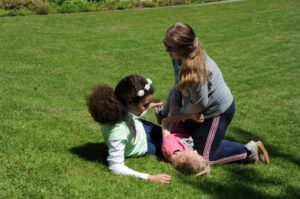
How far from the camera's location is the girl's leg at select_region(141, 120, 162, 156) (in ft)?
18.7

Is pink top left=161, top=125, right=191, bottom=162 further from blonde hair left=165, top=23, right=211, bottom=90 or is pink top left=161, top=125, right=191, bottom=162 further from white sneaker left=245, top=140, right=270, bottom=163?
white sneaker left=245, top=140, right=270, bottom=163

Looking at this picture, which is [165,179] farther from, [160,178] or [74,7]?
[74,7]

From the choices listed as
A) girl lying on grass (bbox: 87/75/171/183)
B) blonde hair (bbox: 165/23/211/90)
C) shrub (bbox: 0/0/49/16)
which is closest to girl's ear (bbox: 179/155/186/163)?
girl lying on grass (bbox: 87/75/171/183)

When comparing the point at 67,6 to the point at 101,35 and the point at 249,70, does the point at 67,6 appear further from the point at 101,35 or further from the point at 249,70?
the point at 249,70

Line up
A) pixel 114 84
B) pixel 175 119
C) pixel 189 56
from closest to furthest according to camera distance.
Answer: pixel 189 56 < pixel 175 119 < pixel 114 84

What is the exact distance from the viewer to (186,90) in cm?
517

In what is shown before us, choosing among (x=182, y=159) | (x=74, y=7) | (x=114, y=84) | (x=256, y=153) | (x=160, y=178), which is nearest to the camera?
(x=160, y=178)

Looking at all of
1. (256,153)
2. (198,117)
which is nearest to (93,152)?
(198,117)

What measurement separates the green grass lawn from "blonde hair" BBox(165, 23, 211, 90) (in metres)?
0.95

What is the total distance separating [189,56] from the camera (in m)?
5.04

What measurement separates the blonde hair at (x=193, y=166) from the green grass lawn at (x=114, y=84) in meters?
0.10

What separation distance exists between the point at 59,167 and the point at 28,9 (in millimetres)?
18480

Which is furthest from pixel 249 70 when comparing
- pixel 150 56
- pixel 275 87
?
pixel 150 56

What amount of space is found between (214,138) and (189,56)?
0.97m
